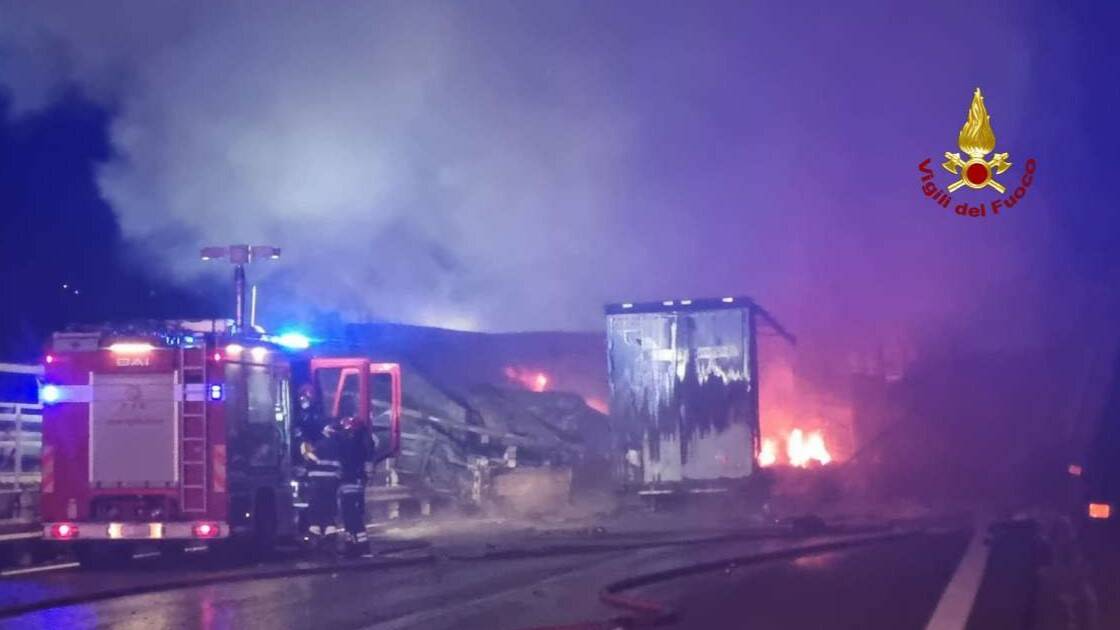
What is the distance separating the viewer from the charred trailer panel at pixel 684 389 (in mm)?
22484

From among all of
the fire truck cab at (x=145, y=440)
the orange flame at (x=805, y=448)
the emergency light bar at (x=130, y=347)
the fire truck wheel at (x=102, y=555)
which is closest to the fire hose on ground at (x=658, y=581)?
the fire truck cab at (x=145, y=440)

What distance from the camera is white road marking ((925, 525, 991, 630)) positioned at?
33.6ft

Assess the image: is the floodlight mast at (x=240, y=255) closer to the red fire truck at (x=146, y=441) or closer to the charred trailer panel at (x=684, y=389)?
the red fire truck at (x=146, y=441)

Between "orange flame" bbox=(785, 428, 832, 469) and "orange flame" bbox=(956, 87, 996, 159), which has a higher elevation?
"orange flame" bbox=(956, 87, 996, 159)

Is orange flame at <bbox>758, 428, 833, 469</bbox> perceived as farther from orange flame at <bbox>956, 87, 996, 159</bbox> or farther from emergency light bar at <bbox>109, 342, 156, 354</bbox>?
emergency light bar at <bbox>109, 342, 156, 354</bbox>

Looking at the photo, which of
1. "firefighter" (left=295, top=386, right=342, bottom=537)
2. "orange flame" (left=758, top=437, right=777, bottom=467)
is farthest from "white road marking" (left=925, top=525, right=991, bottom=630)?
"orange flame" (left=758, top=437, right=777, bottom=467)

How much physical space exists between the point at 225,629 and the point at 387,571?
15.0 feet

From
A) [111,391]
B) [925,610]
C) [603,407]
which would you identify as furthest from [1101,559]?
[603,407]

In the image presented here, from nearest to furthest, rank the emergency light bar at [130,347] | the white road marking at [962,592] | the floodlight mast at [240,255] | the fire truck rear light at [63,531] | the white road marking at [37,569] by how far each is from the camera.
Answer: the white road marking at [962,592] → the white road marking at [37,569] → the fire truck rear light at [63,531] → the emergency light bar at [130,347] → the floodlight mast at [240,255]

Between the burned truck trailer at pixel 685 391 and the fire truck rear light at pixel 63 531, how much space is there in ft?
33.0

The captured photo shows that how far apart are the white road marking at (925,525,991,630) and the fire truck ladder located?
26.6 ft

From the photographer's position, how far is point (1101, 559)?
50.0ft

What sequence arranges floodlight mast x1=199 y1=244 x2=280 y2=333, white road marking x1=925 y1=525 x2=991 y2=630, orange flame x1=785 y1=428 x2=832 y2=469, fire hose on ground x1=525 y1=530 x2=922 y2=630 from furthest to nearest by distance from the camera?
orange flame x1=785 y1=428 x2=832 y2=469 → floodlight mast x1=199 y1=244 x2=280 y2=333 → white road marking x1=925 y1=525 x2=991 y2=630 → fire hose on ground x1=525 y1=530 x2=922 y2=630

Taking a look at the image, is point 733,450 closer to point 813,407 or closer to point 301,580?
point 813,407
